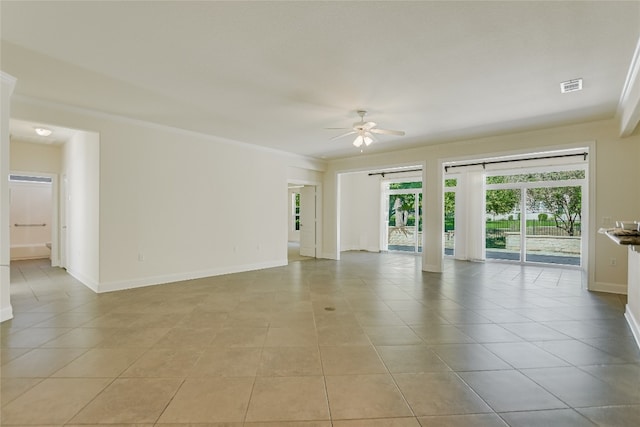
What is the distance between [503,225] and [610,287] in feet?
11.4

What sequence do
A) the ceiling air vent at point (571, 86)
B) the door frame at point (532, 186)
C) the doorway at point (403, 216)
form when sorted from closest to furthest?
the ceiling air vent at point (571, 86) → the door frame at point (532, 186) → the doorway at point (403, 216)

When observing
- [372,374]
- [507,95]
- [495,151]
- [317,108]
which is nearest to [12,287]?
[317,108]

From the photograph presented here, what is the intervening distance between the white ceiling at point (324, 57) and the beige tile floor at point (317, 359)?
9.25 ft

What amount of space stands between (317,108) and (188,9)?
2.30 m

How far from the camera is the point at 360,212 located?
10.9 meters

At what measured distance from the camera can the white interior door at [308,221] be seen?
9016mm

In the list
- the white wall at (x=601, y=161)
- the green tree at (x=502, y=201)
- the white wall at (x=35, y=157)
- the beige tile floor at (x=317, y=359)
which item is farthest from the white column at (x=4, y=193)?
the green tree at (x=502, y=201)

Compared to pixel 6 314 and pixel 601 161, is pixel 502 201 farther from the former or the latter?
pixel 6 314

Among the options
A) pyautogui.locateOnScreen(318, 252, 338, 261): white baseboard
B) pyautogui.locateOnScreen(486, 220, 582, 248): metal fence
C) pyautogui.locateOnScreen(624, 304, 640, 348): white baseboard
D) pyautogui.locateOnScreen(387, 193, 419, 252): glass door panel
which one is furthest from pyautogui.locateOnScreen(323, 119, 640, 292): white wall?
pyautogui.locateOnScreen(387, 193, 419, 252): glass door panel

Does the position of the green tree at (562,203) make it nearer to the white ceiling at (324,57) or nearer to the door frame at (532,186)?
the door frame at (532,186)

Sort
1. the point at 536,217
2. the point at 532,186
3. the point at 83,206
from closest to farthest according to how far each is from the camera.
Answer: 1. the point at 83,206
2. the point at 532,186
3. the point at 536,217

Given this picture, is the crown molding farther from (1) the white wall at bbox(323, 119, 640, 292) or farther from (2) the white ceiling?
(1) the white wall at bbox(323, 119, 640, 292)

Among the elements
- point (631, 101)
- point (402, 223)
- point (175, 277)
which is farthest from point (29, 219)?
point (631, 101)

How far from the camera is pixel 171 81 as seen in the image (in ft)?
11.8
